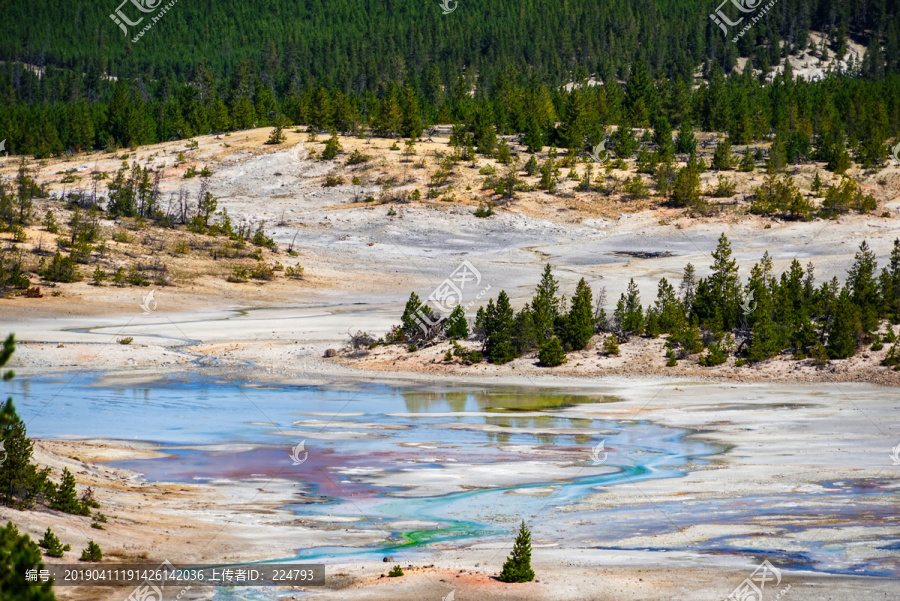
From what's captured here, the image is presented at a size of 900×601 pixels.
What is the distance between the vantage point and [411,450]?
75.0 feet

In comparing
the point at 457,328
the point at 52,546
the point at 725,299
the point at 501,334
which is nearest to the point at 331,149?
the point at 457,328

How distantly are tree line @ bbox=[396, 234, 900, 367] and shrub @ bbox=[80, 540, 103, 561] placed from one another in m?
24.3

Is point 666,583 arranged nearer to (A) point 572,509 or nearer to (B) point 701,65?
(A) point 572,509

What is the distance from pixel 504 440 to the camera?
953 inches

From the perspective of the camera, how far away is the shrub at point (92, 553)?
13.4m

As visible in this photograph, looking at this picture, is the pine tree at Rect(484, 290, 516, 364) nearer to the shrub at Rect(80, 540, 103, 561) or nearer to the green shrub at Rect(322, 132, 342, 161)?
the shrub at Rect(80, 540, 103, 561)

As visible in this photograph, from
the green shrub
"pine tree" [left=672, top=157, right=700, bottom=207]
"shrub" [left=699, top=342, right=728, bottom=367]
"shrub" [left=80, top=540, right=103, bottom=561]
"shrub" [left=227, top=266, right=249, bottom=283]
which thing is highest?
the green shrub

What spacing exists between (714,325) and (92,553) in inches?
1106

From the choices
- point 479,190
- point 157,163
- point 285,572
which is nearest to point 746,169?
Result: point 479,190

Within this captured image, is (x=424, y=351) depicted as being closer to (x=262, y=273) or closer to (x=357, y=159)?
(x=262, y=273)

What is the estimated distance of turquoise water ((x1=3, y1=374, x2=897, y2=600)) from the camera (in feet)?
53.3

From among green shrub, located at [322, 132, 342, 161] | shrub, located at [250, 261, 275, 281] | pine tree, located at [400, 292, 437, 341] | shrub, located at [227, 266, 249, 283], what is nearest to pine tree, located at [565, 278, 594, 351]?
pine tree, located at [400, 292, 437, 341]

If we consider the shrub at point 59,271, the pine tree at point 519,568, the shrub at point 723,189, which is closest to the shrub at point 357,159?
the shrub at point 723,189

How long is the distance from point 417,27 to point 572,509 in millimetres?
175212
